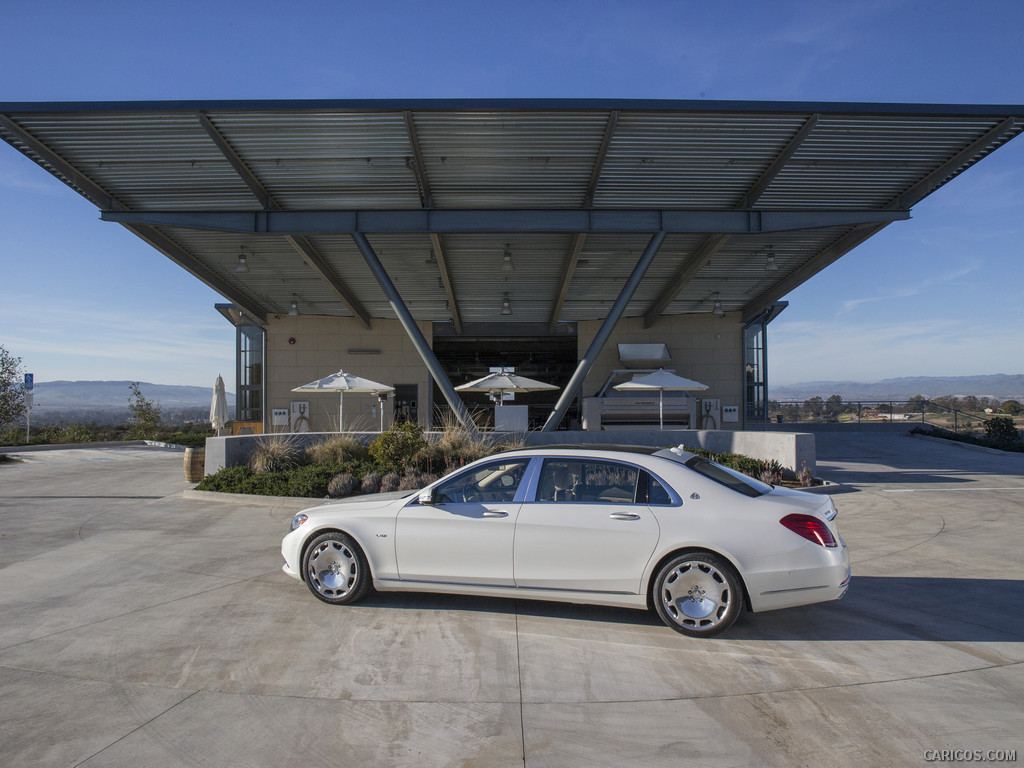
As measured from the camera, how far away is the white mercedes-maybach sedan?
472 cm

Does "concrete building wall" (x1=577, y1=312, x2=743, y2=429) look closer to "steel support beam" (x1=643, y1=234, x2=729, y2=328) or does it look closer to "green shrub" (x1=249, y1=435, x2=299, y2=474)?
"steel support beam" (x1=643, y1=234, x2=729, y2=328)

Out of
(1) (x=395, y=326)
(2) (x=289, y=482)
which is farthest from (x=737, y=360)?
(2) (x=289, y=482)

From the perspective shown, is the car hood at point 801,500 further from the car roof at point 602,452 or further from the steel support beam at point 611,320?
the steel support beam at point 611,320

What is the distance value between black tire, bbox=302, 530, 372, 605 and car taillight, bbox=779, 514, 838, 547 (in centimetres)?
338

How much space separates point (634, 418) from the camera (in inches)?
910

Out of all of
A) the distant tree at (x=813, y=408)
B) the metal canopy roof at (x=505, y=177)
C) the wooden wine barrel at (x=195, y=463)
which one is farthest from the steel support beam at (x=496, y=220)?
the distant tree at (x=813, y=408)

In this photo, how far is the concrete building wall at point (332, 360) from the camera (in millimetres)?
28844

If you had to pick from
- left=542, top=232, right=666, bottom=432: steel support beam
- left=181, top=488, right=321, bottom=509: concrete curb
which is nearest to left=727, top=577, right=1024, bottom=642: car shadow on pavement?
left=181, top=488, right=321, bottom=509: concrete curb

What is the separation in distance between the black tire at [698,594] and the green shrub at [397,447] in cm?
861

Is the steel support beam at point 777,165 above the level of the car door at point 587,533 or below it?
above

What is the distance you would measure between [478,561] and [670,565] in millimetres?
1482

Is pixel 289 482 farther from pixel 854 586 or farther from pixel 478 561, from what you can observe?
pixel 854 586

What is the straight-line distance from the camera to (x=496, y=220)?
17.9 metres

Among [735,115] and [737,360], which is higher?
[735,115]
